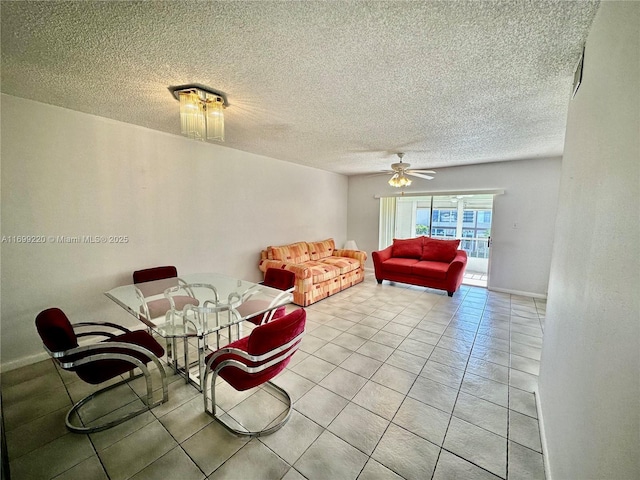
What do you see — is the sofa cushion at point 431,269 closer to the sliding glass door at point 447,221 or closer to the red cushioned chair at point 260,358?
the sliding glass door at point 447,221

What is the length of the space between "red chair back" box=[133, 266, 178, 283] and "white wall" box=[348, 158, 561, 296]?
5.13 meters

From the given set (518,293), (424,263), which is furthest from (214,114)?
(518,293)

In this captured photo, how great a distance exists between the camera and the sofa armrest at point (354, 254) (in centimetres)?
537

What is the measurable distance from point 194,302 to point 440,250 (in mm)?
4495

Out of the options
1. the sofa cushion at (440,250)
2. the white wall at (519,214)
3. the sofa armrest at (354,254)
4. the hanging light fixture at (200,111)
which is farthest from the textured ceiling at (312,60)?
the sofa armrest at (354,254)

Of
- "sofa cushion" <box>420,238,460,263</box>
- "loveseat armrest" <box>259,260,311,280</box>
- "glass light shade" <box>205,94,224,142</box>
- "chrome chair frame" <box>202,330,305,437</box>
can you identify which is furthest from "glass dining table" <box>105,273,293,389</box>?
"sofa cushion" <box>420,238,460,263</box>

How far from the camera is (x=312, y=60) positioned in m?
1.64

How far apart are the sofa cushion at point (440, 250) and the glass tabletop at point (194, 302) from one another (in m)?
3.65

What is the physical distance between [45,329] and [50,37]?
5.60 ft

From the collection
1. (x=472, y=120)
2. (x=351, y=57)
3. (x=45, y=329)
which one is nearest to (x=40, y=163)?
(x=45, y=329)

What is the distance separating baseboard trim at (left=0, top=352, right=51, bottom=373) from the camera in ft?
7.58

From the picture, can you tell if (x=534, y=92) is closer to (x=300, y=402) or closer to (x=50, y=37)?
(x=300, y=402)

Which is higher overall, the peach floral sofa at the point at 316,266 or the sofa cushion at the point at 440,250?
the sofa cushion at the point at 440,250

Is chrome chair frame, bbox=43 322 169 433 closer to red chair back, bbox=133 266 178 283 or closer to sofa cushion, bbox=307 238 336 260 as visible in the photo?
red chair back, bbox=133 266 178 283
